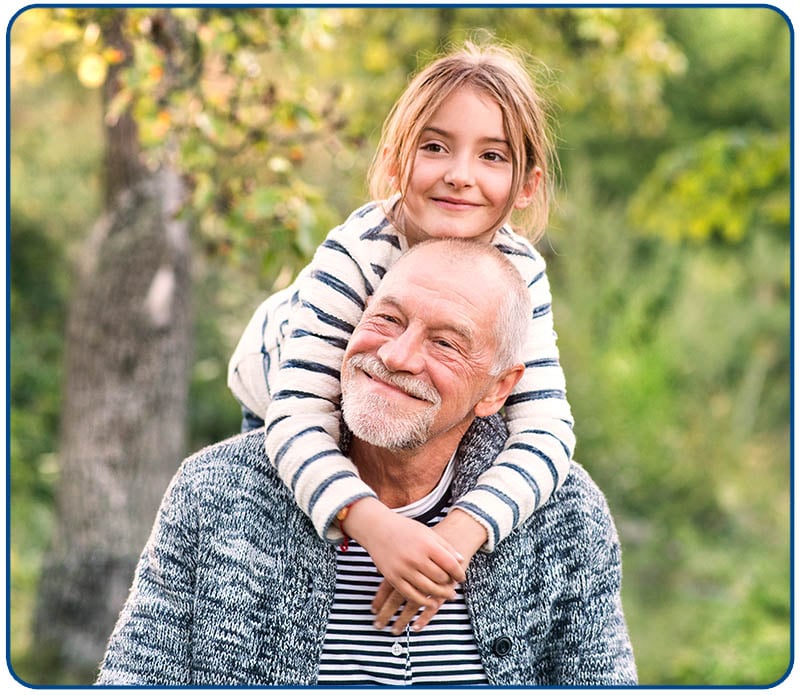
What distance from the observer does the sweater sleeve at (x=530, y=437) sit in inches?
91.4

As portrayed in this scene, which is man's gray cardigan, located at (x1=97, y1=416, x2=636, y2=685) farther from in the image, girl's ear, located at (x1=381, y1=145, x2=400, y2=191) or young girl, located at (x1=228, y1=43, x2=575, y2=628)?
girl's ear, located at (x1=381, y1=145, x2=400, y2=191)

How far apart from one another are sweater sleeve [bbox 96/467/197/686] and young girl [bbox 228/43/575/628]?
→ 269 mm

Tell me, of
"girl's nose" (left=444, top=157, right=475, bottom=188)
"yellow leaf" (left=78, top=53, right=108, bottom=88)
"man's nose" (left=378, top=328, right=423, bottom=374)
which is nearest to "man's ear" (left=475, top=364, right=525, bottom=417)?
"man's nose" (left=378, top=328, right=423, bottom=374)

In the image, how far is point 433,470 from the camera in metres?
2.50

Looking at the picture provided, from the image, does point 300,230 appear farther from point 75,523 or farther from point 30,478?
point 30,478

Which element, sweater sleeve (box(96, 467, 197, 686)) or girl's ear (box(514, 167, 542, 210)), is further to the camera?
girl's ear (box(514, 167, 542, 210))

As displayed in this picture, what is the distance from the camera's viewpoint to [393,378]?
232 centimetres

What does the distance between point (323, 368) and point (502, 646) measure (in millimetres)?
723

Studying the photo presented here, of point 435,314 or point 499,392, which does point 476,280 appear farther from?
point 499,392

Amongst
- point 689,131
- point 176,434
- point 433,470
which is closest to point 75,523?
point 176,434

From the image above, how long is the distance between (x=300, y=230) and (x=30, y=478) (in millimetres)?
5789

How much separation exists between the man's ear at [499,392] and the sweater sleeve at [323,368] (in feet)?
1.09

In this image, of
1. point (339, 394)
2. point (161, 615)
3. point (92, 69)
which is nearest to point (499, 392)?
point (339, 394)

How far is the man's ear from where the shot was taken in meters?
2.47
